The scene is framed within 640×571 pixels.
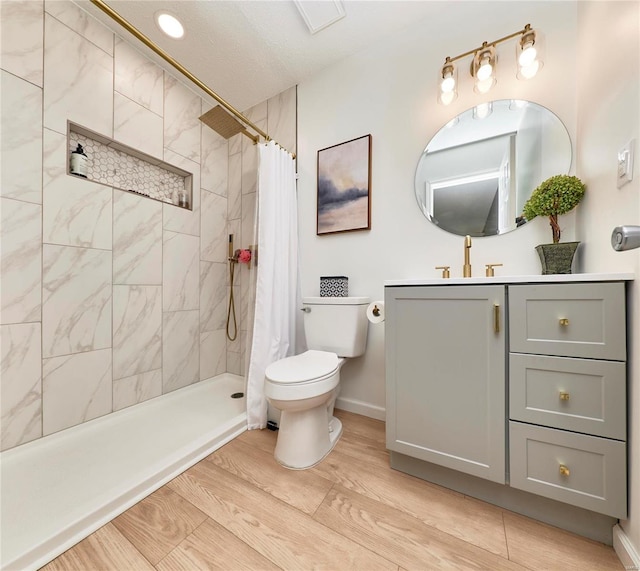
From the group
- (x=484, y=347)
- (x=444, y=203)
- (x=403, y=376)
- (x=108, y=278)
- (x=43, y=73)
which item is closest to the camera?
(x=484, y=347)

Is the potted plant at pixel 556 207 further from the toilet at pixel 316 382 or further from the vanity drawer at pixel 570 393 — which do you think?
the toilet at pixel 316 382

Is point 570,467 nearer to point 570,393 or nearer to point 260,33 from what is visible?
point 570,393

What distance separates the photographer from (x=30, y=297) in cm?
129

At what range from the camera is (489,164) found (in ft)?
4.51

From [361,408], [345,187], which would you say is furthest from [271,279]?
[361,408]

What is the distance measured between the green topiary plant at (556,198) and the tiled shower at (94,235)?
1717 millimetres


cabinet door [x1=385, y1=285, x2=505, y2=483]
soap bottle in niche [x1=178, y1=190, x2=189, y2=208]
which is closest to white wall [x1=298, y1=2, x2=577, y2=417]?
cabinet door [x1=385, y1=285, x2=505, y2=483]

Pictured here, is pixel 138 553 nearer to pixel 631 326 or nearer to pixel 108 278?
pixel 108 278

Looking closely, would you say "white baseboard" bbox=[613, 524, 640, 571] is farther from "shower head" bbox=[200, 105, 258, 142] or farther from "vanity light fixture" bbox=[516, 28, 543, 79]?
"shower head" bbox=[200, 105, 258, 142]

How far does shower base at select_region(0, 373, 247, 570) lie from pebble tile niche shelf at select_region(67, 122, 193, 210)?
147cm

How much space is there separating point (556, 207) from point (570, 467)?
3.31 ft

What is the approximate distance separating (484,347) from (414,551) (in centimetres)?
71

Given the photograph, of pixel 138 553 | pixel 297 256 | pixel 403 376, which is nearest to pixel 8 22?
pixel 297 256

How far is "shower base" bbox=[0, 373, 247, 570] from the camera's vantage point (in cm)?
82
